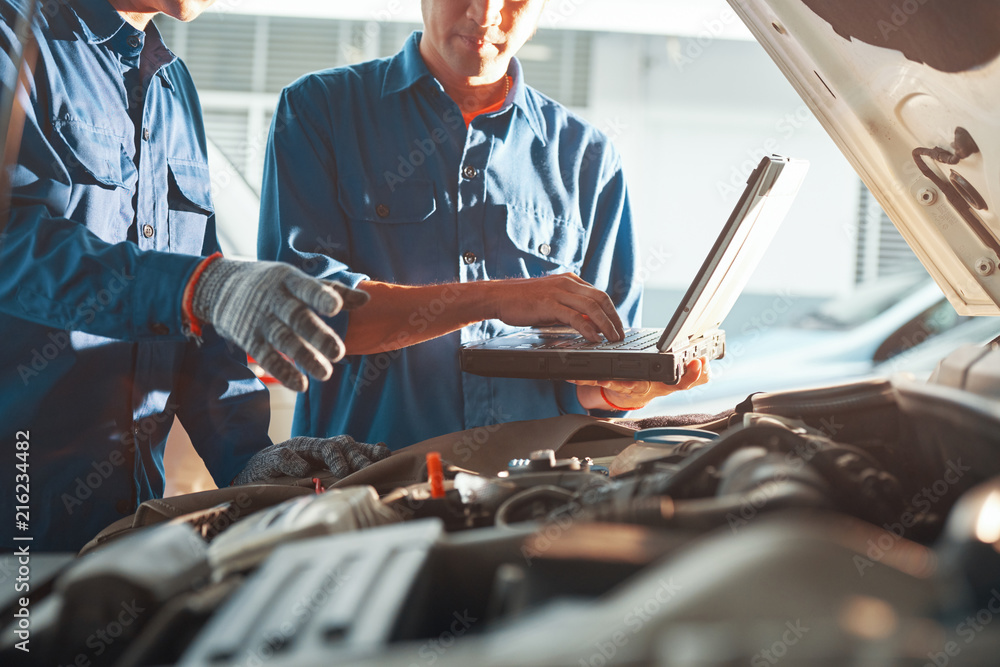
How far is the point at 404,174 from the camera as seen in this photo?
1659 mm

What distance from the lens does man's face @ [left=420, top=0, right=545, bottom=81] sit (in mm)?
1565

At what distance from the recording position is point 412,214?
164cm

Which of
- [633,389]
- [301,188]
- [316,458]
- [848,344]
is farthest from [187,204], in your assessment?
[848,344]

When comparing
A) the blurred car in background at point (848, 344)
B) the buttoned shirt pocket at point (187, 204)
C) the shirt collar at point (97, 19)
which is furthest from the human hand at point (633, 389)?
the blurred car in background at point (848, 344)

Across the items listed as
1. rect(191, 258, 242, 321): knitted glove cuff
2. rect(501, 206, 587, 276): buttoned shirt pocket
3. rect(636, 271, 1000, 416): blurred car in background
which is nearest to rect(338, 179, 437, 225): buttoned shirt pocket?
rect(501, 206, 587, 276): buttoned shirt pocket

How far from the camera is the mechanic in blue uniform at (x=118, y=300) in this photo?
90 centimetres

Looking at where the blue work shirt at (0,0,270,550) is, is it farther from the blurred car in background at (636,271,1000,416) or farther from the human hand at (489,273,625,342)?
the blurred car in background at (636,271,1000,416)

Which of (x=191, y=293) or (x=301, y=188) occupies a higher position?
(x=301, y=188)

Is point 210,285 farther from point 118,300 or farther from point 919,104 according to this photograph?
point 919,104

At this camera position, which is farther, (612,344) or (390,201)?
(390,201)

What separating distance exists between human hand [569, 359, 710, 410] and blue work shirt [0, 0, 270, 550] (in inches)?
25.9

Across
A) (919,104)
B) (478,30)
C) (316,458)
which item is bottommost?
(316,458)

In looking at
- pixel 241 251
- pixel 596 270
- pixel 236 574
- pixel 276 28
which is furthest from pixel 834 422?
pixel 276 28

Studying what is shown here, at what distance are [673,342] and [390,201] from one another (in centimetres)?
69
